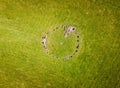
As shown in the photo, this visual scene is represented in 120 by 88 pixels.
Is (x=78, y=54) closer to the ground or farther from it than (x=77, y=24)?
closer to the ground

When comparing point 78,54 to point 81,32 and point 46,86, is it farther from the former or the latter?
point 46,86

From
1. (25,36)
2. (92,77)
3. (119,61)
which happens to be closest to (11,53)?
(25,36)

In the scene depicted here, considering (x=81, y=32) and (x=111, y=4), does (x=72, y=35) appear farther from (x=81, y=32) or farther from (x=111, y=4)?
(x=111, y=4)

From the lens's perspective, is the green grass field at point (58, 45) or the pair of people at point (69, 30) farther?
the pair of people at point (69, 30)

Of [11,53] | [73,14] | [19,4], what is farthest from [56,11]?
[11,53]

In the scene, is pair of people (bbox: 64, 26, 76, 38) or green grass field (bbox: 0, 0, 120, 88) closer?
green grass field (bbox: 0, 0, 120, 88)

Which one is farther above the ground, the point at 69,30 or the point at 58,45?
the point at 69,30

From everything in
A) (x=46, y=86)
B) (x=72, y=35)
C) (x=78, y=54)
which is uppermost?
(x=72, y=35)
